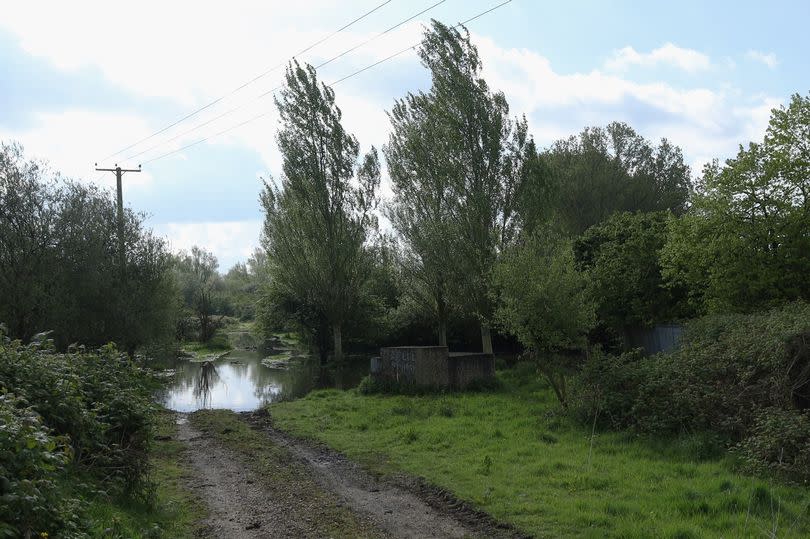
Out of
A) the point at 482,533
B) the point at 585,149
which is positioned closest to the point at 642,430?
the point at 482,533

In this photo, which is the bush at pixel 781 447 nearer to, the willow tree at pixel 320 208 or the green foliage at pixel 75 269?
the green foliage at pixel 75 269

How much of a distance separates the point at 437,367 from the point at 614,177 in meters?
28.3

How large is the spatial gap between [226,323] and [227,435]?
58707mm

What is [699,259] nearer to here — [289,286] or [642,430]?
[642,430]

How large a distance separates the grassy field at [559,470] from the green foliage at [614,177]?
2810cm

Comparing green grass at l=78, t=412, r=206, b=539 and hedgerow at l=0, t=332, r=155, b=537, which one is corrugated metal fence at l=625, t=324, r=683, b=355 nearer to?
green grass at l=78, t=412, r=206, b=539

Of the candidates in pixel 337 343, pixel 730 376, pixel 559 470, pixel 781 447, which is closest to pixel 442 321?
pixel 337 343

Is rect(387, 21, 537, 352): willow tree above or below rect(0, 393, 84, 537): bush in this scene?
above

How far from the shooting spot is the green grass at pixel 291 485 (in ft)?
26.1

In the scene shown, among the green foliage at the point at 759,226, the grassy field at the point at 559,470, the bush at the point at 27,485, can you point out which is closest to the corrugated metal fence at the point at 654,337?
the green foliage at the point at 759,226

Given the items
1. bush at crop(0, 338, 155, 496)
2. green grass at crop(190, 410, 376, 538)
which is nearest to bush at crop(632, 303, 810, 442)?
green grass at crop(190, 410, 376, 538)

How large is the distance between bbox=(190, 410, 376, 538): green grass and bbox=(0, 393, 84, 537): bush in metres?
3.46

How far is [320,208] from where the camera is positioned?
33656 millimetres

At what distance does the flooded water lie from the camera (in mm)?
23219
